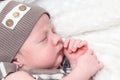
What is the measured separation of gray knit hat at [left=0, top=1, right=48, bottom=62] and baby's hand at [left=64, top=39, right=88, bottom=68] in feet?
0.50

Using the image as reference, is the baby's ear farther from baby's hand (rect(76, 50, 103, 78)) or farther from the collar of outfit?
baby's hand (rect(76, 50, 103, 78))

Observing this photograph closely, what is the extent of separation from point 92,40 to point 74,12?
0.53 feet

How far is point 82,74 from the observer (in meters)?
1.30

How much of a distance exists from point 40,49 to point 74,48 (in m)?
0.13

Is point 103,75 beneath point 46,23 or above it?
beneath

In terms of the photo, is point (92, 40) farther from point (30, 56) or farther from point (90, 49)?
point (30, 56)

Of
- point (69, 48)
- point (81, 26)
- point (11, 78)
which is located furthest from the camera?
point (81, 26)

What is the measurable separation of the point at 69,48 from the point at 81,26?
15 centimetres

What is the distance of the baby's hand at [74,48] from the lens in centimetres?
138

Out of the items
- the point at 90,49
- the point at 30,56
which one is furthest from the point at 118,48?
the point at 30,56

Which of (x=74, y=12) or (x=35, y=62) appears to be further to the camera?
(x=74, y=12)

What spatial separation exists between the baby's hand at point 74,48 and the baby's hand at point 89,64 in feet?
0.10

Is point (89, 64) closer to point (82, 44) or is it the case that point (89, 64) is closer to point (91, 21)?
point (82, 44)

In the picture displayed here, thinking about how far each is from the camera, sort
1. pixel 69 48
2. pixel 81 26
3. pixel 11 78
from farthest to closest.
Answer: pixel 81 26 → pixel 69 48 → pixel 11 78
